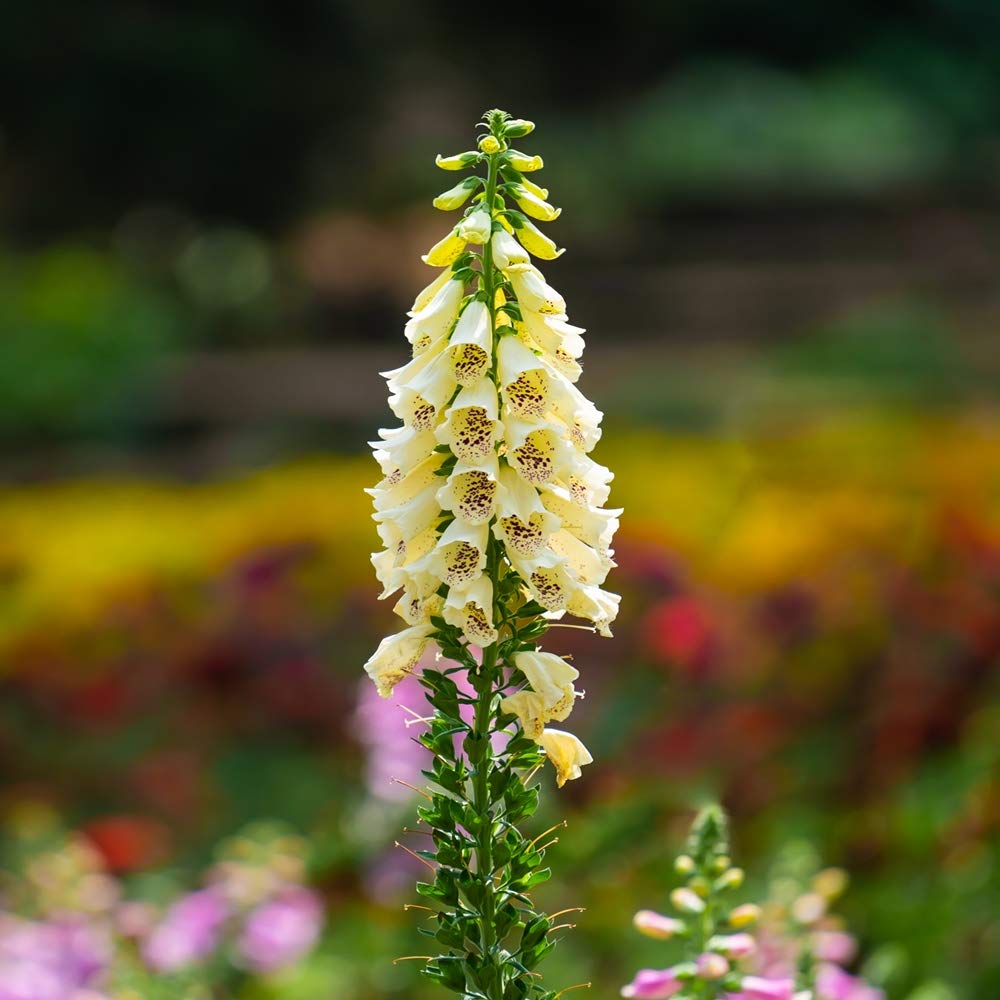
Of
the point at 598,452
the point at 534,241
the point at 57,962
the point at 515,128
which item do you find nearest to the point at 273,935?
the point at 57,962

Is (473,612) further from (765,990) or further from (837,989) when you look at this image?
(837,989)

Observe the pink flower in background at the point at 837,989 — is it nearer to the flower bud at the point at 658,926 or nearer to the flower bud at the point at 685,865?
the flower bud at the point at 658,926

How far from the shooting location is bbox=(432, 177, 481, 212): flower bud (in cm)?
159

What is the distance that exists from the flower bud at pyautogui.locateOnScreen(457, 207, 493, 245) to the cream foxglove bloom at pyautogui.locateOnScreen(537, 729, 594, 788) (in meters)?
0.52

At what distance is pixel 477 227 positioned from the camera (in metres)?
1.53

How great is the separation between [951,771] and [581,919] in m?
1.53

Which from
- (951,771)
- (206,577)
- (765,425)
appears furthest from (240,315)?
(951,771)

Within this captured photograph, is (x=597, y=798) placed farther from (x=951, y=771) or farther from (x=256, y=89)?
(x=256, y=89)

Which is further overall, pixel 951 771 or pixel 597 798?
pixel 951 771

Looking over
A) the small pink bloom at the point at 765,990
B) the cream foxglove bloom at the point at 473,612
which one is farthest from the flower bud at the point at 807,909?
the cream foxglove bloom at the point at 473,612

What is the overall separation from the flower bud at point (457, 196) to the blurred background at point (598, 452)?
1652 mm

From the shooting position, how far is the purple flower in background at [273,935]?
3689 millimetres

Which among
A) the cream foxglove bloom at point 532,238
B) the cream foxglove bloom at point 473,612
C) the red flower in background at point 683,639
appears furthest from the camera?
the red flower in background at point 683,639

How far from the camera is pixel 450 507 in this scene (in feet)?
4.99
